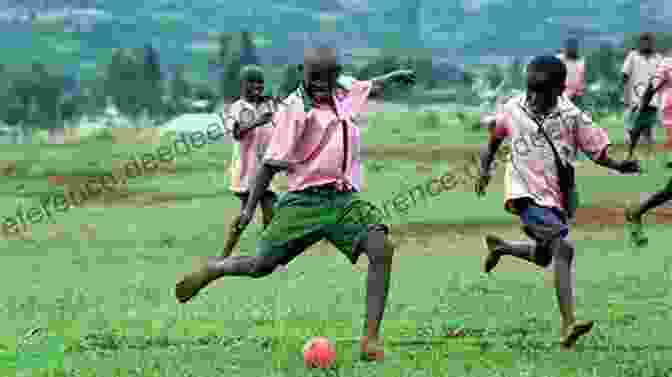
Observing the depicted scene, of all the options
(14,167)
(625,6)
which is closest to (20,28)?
(625,6)

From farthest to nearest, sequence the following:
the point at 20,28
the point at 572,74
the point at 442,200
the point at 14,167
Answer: the point at 20,28
the point at 14,167
the point at 572,74
the point at 442,200

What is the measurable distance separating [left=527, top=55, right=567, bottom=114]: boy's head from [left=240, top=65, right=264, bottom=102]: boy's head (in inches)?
190

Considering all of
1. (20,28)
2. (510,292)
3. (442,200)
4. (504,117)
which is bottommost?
(20,28)

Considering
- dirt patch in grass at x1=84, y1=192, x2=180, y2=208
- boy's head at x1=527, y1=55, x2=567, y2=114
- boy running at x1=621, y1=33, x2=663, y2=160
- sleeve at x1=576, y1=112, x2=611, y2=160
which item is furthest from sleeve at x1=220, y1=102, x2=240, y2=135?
boy running at x1=621, y1=33, x2=663, y2=160

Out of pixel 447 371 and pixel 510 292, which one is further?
pixel 510 292

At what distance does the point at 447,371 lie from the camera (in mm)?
7348

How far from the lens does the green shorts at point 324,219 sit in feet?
25.3

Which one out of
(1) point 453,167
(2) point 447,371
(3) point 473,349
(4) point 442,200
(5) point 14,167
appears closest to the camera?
(2) point 447,371

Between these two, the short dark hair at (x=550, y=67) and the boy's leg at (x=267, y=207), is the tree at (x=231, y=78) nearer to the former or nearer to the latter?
the boy's leg at (x=267, y=207)

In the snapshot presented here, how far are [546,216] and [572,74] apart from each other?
51.9ft

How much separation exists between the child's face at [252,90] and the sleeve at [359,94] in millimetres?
4794

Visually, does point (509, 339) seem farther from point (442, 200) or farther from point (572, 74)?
point (572, 74)

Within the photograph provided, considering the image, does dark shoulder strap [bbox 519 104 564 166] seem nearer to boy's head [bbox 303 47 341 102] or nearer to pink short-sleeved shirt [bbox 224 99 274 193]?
boy's head [bbox 303 47 341 102]

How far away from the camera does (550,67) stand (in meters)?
8.23
